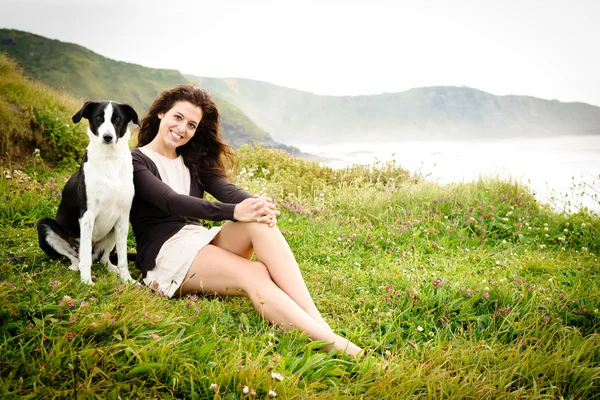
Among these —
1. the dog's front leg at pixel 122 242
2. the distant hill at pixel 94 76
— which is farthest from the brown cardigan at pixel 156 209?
the distant hill at pixel 94 76

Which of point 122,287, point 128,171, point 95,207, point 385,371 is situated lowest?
Answer: point 385,371

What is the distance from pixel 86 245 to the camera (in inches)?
118

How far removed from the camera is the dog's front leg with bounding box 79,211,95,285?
116 inches

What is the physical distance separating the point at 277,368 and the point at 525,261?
320 centimetres

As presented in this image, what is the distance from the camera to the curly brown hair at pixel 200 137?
3.61 m

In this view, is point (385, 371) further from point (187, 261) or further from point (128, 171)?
point (128, 171)

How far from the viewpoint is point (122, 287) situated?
107 inches

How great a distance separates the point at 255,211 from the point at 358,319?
1142mm

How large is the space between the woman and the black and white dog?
0.18 meters

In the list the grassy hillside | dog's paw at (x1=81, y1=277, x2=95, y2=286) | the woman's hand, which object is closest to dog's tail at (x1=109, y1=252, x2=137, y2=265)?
dog's paw at (x1=81, y1=277, x2=95, y2=286)

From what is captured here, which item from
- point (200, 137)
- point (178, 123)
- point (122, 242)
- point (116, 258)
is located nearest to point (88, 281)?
point (122, 242)

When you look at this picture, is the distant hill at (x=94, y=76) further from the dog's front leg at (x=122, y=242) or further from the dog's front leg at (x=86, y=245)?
the dog's front leg at (x=86, y=245)

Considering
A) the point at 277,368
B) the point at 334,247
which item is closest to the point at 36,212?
the point at 334,247

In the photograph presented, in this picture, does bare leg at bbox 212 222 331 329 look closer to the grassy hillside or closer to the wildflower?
the wildflower
